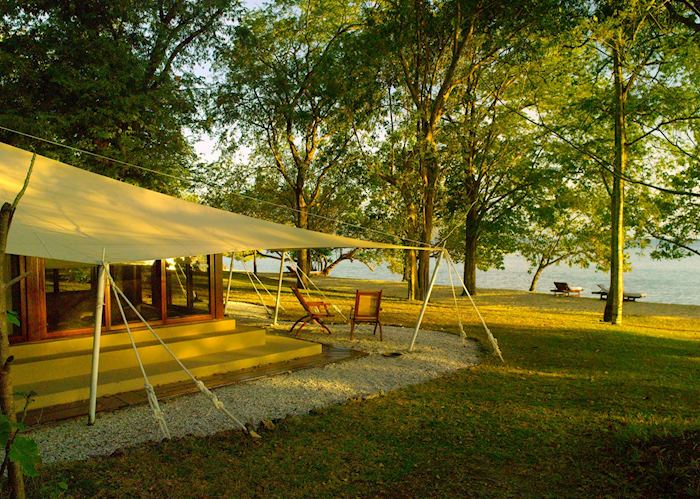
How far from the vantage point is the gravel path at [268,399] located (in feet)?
13.2

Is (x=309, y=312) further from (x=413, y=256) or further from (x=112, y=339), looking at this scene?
(x=413, y=256)

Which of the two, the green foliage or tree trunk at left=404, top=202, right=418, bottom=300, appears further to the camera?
tree trunk at left=404, top=202, right=418, bottom=300

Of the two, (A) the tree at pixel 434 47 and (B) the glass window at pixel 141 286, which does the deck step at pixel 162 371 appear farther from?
(A) the tree at pixel 434 47

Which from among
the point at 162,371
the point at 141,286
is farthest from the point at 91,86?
the point at 162,371

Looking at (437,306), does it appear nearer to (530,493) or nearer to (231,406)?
(231,406)

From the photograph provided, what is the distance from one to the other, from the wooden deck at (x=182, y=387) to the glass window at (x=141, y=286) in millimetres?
1494

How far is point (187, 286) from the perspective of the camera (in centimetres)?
722

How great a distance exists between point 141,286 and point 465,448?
15.7ft

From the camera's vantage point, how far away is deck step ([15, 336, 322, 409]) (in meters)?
4.95

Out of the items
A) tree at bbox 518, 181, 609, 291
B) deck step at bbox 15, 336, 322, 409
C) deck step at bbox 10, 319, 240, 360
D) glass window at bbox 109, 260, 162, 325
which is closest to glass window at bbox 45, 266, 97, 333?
deck step at bbox 10, 319, 240, 360

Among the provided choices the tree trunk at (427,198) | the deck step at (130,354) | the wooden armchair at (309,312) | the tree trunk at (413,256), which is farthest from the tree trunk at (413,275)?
the deck step at (130,354)

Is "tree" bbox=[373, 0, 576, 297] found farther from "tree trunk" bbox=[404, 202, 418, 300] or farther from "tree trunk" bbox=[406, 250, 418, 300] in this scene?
"tree trunk" bbox=[406, 250, 418, 300]

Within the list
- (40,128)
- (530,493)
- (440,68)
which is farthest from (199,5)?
(530,493)

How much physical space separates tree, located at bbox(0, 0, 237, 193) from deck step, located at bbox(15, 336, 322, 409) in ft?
18.1
